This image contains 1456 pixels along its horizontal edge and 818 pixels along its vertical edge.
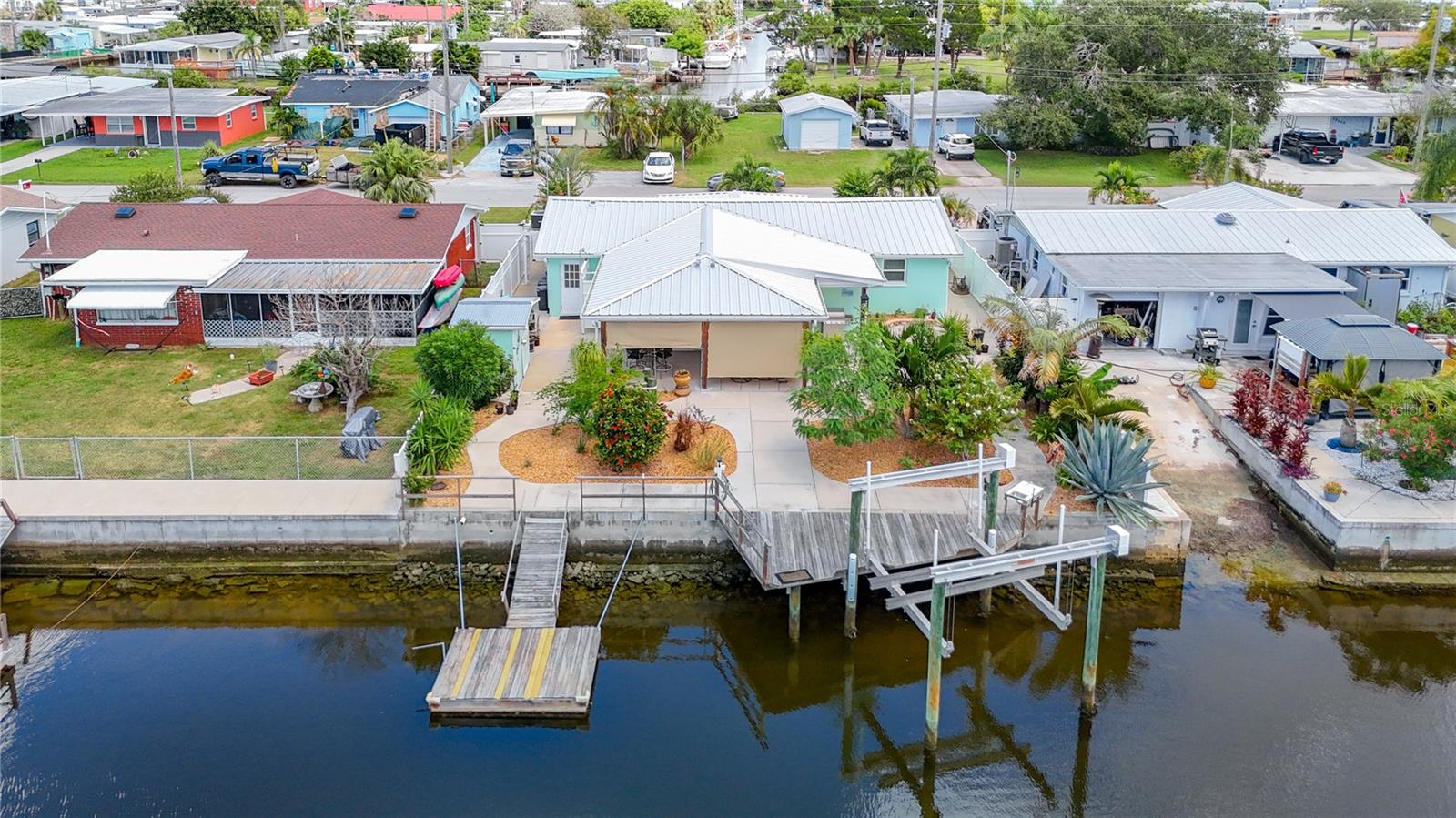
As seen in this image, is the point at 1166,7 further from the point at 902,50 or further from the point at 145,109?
the point at 145,109

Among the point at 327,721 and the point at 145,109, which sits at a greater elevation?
the point at 145,109

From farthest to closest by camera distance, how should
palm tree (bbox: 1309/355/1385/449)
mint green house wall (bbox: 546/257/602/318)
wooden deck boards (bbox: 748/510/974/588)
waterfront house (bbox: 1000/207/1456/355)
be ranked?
mint green house wall (bbox: 546/257/602/318)
waterfront house (bbox: 1000/207/1456/355)
palm tree (bbox: 1309/355/1385/449)
wooden deck boards (bbox: 748/510/974/588)

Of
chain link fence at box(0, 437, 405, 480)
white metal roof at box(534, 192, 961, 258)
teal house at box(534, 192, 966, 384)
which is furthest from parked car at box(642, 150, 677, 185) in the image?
chain link fence at box(0, 437, 405, 480)

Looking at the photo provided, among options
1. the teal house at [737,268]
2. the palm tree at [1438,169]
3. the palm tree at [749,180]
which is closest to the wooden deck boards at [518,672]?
the teal house at [737,268]

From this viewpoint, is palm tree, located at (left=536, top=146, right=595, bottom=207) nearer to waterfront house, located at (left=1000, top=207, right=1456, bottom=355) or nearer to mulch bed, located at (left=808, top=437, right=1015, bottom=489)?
waterfront house, located at (left=1000, top=207, right=1456, bottom=355)

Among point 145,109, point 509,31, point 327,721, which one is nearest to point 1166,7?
point 145,109

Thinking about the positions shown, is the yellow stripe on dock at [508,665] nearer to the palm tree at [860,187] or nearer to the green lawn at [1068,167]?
the palm tree at [860,187]

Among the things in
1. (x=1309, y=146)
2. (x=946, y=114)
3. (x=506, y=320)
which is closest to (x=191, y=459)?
(x=506, y=320)
